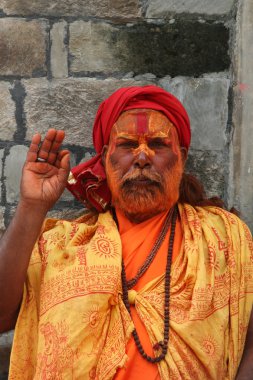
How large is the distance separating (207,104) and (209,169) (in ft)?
1.17

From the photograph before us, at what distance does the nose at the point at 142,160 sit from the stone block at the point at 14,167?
98 cm

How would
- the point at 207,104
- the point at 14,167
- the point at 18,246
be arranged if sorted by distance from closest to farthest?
the point at 18,246 → the point at 207,104 → the point at 14,167

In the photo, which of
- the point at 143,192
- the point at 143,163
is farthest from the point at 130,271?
the point at 143,163

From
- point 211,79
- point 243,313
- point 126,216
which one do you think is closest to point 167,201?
point 126,216

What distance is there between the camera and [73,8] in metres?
3.39

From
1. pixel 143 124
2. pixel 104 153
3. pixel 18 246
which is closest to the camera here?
pixel 18 246

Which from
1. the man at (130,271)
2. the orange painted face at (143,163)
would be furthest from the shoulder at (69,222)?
the orange painted face at (143,163)

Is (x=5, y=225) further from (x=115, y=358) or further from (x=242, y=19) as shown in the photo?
(x=242, y=19)

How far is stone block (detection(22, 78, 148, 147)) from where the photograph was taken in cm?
342

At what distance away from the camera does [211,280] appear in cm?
255

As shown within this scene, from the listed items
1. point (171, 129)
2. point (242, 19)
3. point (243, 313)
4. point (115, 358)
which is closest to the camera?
point (115, 358)

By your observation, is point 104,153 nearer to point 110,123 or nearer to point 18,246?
point 110,123

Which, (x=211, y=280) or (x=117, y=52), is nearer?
(x=211, y=280)

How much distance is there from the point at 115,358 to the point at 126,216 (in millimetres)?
672
